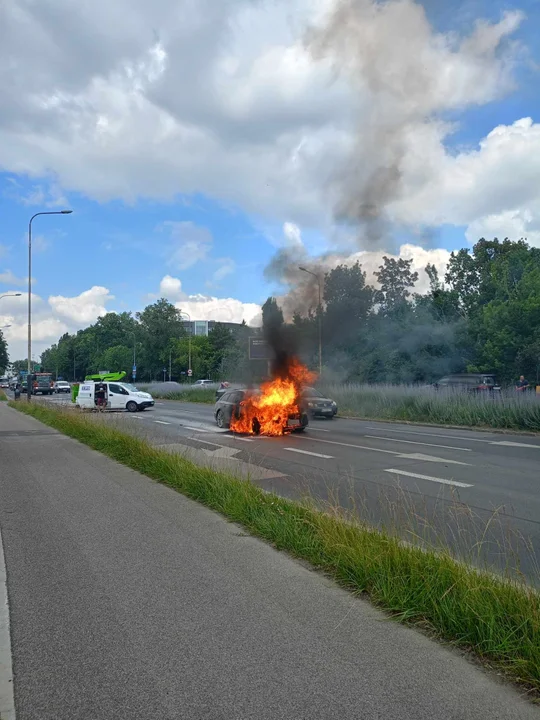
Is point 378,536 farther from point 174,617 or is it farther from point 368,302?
point 368,302

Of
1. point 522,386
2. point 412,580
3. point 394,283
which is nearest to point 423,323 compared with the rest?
point 394,283

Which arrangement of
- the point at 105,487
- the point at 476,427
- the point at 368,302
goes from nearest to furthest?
the point at 105,487, the point at 476,427, the point at 368,302

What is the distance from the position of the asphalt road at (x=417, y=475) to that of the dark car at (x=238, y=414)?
44 cm

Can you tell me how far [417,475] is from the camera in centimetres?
941

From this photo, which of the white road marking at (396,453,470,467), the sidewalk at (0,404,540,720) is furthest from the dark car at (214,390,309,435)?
the sidewalk at (0,404,540,720)

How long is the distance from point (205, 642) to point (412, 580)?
156 cm

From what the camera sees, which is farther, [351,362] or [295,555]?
[351,362]

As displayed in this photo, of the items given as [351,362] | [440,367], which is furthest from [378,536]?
[440,367]

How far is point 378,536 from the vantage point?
191 inches

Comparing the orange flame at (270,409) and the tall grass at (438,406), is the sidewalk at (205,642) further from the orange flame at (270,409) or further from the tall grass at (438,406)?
the tall grass at (438,406)

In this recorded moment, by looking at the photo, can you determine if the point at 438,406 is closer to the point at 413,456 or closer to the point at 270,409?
the point at 270,409

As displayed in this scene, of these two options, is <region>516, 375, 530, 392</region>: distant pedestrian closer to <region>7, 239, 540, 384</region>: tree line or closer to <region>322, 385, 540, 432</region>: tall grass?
<region>322, 385, 540, 432</region>: tall grass

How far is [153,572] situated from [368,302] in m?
21.5

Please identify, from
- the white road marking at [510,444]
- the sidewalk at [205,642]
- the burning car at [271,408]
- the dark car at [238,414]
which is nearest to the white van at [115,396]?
the dark car at [238,414]
